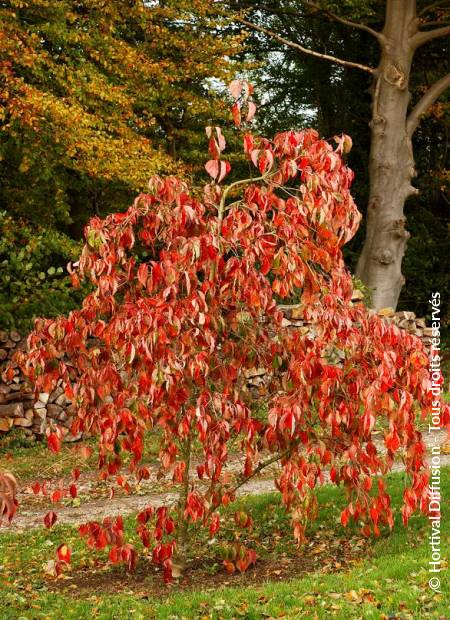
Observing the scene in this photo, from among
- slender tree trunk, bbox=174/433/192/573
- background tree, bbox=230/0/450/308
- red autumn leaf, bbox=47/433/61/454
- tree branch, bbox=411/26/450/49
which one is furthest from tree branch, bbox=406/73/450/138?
red autumn leaf, bbox=47/433/61/454

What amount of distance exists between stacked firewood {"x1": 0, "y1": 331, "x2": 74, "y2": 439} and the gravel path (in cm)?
288

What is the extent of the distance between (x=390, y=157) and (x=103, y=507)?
1005 cm

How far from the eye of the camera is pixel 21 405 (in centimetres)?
1255

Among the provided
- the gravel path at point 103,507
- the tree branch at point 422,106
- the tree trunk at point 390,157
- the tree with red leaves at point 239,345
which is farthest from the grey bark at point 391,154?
the tree with red leaves at point 239,345

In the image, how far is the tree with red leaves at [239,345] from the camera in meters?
5.11

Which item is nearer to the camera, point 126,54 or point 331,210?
point 331,210

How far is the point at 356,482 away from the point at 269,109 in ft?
54.8

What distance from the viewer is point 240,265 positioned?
17.0ft

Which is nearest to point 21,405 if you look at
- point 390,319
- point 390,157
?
point 390,319

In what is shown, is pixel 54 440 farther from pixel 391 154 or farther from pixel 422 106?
pixel 422 106

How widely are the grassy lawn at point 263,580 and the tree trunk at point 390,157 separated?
348 inches

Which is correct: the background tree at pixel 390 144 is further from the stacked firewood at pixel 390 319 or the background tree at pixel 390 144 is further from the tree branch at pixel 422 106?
the stacked firewood at pixel 390 319

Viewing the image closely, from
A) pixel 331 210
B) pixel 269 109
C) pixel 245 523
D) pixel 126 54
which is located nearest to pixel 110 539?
pixel 245 523

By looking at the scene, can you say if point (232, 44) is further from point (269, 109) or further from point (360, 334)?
point (360, 334)
